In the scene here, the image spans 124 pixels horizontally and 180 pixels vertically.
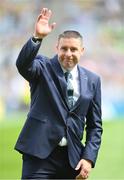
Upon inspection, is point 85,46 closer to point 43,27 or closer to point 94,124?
point 94,124

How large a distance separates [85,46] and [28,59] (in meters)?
8.90

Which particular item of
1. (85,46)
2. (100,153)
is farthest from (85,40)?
(100,153)

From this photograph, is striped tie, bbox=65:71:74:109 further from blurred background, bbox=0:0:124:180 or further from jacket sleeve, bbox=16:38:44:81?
blurred background, bbox=0:0:124:180

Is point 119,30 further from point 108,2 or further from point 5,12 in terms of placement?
point 5,12

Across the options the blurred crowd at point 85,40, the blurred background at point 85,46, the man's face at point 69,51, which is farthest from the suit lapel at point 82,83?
the blurred crowd at point 85,40

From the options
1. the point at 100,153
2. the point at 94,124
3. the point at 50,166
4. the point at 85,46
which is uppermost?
the point at 85,46

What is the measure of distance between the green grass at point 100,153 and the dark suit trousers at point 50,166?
6.13 meters

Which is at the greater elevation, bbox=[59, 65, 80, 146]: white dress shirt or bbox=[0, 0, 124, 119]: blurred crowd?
bbox=[0, 0, 124, 119]: blurred crowd

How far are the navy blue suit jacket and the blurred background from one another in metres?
8.27

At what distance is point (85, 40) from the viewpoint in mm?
14203

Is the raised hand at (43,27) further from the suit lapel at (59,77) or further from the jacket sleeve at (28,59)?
the suit lapel at (59,77)

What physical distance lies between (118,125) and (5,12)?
2.62 metres

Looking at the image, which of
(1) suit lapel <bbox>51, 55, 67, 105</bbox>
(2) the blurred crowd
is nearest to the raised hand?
(1) suit lapel <bbox>51, 55, 67, 105</bbox>

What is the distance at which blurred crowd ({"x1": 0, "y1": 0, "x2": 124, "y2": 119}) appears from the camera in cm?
1404
